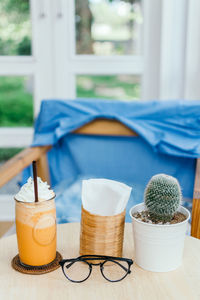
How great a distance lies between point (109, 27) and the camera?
88.4 inches

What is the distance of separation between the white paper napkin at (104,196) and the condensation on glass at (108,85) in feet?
4.88

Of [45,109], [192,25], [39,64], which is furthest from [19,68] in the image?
[192,25]

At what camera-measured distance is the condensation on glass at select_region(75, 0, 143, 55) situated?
A: 2.20 meters

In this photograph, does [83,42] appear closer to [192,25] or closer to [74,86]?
[74,86]

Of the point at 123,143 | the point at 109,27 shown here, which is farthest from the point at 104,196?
the point at 109,27

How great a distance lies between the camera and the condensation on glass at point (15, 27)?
221cm

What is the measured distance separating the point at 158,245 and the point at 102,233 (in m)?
0.13

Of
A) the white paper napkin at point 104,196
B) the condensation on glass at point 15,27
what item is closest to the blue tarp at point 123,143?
the condensation on glass at point 15,27

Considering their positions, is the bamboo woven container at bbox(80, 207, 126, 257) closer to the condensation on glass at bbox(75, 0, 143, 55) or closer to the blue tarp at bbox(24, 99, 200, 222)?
the blue tarp at bbox(24, 99, 200, 222)

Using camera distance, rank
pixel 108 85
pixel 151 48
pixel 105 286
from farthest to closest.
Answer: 1. pixel 108 85
2. pixel 151 48
3. pixel 105 286

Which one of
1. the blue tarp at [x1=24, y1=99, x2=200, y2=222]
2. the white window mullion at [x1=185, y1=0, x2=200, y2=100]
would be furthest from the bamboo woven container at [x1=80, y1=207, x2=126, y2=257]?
the white window mullion at [x1=185, y1=0, x2=200, y2=100]

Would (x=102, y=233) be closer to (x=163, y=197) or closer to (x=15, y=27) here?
(x=163, y=197)

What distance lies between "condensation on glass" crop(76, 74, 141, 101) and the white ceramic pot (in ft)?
5.13

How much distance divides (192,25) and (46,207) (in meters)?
1.56
